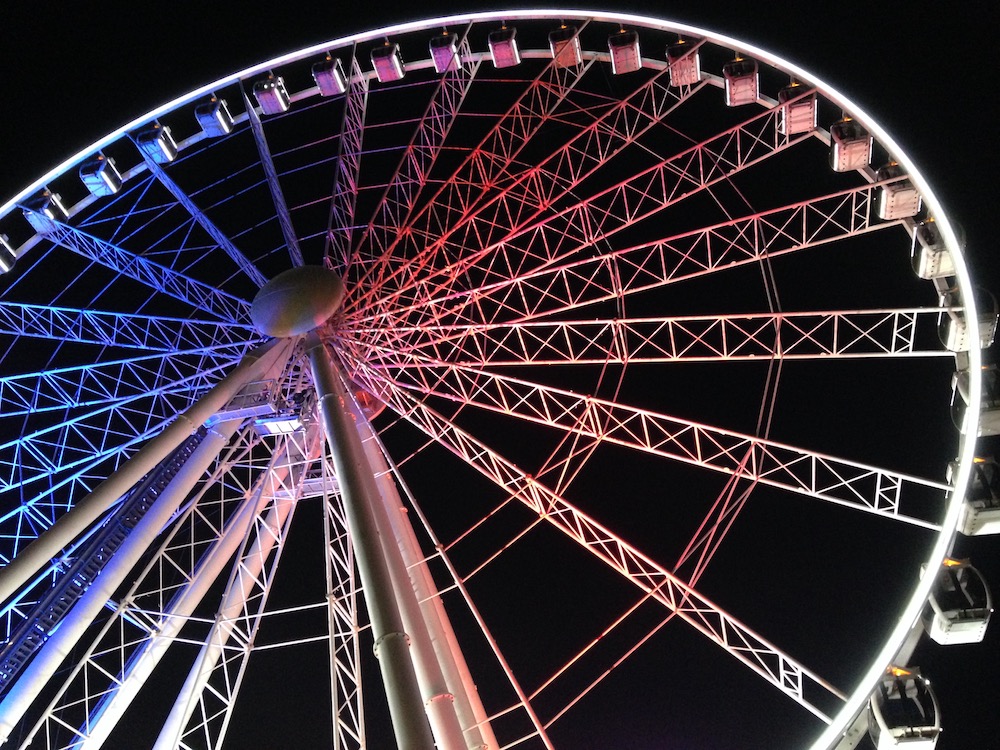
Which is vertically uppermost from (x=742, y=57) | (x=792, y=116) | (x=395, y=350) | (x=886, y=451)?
(x=742, y=57)

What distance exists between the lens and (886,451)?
2969 centimetres

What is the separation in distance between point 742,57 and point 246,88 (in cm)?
927

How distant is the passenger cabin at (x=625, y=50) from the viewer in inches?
681

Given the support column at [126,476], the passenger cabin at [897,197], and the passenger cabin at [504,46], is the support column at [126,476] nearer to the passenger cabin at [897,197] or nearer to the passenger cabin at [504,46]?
the passenger cabin at [504,46]

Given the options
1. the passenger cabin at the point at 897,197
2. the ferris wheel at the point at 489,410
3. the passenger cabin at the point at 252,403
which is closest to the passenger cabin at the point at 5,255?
the ferris wheel at the point at 489,410

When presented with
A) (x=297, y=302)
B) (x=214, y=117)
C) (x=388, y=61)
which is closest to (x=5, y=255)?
(x=214, y=117)

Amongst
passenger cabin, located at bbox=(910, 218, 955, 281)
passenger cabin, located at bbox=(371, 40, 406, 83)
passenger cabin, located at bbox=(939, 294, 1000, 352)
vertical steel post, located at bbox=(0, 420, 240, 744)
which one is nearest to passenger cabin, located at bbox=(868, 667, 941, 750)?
passenger cabin, located at bbox=(939, 294, 1000, 352)

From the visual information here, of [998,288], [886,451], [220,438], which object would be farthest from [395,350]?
[886,451]

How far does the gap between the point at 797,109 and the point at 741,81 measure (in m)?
1.14

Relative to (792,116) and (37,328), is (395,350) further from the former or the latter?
(792,116)

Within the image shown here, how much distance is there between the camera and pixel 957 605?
11.5m

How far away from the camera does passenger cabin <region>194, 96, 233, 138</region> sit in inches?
684

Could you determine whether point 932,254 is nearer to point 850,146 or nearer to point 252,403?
point 850,146

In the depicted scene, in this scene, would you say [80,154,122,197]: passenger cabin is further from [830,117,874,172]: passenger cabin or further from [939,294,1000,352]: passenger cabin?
[939,294,1000,352]: passenger cabin
